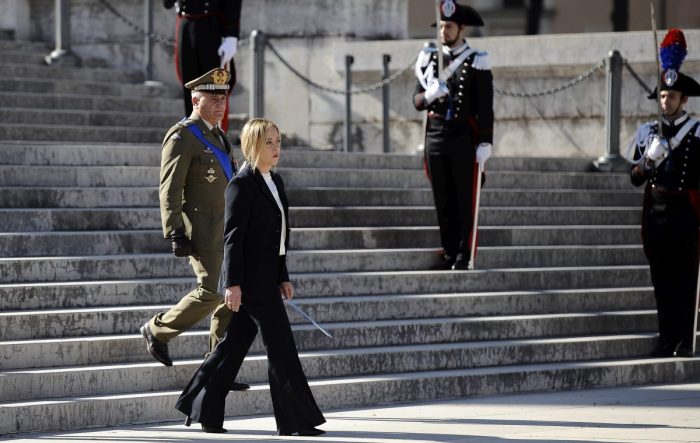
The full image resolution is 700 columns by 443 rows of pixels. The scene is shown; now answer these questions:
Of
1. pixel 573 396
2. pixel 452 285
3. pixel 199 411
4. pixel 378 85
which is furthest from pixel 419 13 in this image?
pixel 199 411

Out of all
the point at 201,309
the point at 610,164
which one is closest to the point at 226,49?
the point at 201,309

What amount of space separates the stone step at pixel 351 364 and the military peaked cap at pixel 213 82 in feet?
5.57

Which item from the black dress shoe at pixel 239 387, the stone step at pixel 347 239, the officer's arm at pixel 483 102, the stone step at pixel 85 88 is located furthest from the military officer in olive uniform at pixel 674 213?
the stone step at pixel 85 88

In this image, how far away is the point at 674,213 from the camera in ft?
38.6

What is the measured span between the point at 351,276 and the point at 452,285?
0.85 metres

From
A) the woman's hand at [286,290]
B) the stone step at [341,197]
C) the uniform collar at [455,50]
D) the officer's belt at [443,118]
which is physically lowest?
the woman's hand at [286,290]

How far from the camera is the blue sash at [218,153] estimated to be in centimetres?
968

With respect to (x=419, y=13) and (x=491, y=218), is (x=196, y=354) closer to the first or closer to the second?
(x=491, y=218)

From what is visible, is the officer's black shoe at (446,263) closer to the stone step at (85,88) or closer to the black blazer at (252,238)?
the black blazer at (252,238)

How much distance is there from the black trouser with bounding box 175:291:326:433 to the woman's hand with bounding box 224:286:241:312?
9 cm

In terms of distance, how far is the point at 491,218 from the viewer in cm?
1352

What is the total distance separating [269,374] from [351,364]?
1.67m

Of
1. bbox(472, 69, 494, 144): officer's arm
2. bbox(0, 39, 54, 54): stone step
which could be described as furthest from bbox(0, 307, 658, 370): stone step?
bbox(0, 39, 54, 54): stone step

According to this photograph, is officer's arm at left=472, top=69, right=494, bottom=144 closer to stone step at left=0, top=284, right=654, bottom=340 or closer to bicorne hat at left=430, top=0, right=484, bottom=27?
bicorne hat at left=430, top=0, right=484, bottom=27
